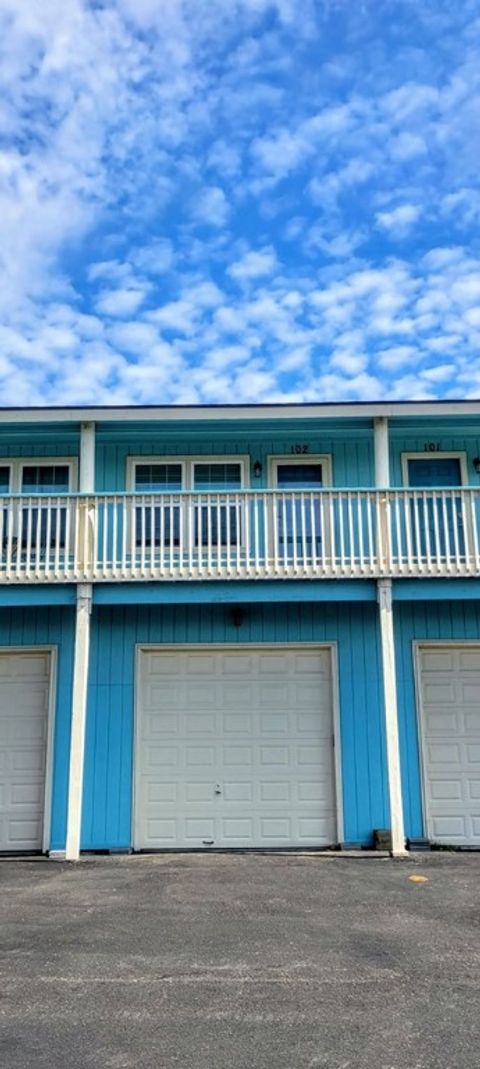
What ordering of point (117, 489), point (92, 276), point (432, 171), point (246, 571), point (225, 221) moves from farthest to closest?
point (92, 276) < point (225, 221) < point (432, 171) < point (117, 489) < point (246, 571)

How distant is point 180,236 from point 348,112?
262 inches

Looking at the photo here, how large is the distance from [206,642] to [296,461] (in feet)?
9.44

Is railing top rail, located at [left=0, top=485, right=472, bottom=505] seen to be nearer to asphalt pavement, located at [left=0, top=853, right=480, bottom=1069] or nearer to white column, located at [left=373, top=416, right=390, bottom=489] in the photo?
white column, located at [left=373, top=416, right=390, bottom=489]

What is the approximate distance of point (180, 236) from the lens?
17422 mm

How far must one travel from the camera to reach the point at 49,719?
9.73 meters

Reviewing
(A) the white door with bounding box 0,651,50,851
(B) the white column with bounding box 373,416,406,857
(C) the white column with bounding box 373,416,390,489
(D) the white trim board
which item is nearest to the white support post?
(B) the white column with bounding box 373,416,406,857

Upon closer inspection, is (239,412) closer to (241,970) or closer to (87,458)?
(87,458)

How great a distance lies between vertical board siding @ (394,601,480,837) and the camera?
964 cm

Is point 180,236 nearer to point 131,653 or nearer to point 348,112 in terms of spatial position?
point 348,112

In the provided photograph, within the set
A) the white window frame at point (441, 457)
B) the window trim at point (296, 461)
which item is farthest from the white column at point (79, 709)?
the white window frame at point (441, 457)

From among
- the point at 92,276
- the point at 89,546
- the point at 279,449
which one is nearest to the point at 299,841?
the point at 89,546

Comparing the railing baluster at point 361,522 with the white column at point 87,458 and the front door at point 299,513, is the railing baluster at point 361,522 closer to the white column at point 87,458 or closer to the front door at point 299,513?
the front door at point 299,513

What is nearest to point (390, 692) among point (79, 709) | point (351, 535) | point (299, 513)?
point (351, 535)

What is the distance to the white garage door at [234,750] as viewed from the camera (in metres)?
9.51
